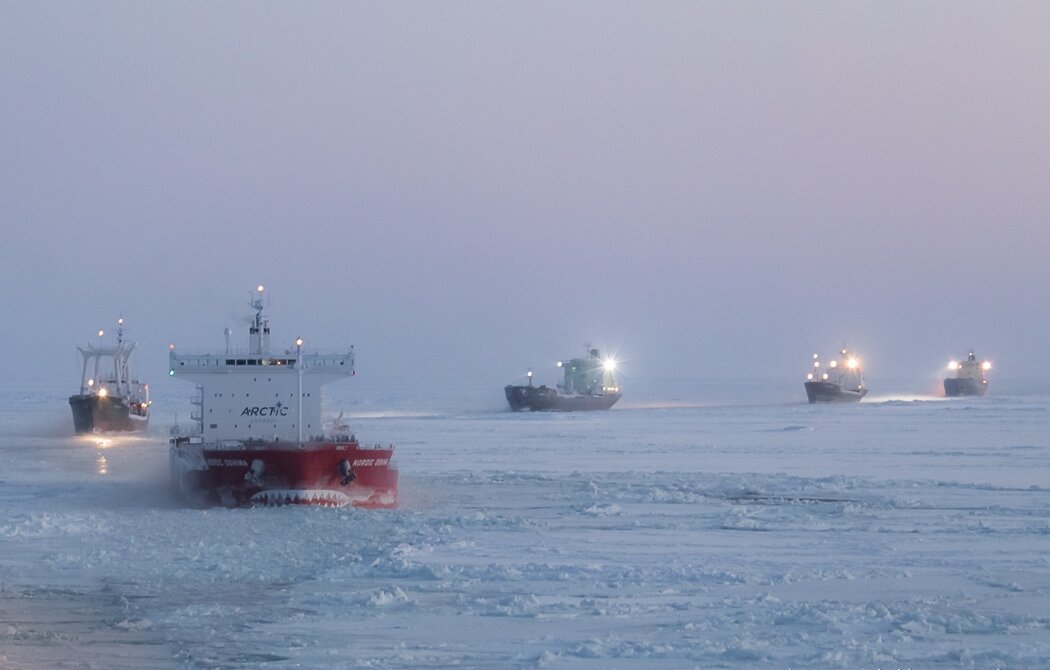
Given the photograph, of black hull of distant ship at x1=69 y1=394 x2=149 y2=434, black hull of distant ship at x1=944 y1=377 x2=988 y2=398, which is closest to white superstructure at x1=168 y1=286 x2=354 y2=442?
black hull of distant ship at x1=69 y1=394 x2=149 y2=434

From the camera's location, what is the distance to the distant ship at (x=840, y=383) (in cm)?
10075

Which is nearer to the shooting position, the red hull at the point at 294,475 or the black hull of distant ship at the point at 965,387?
the red hull at the point at 294,475

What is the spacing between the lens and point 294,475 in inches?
872

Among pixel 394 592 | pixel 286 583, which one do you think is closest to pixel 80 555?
pixel 286 583

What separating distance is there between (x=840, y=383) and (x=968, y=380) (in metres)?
24.1

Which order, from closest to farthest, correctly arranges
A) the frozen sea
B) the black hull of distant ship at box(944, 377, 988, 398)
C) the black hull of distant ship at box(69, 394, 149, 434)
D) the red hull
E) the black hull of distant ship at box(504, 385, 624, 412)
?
the frozen sea < the red hull < the black hull of distant ship at box(69, 394, 149, 434) < the black hull of distant ship at box(504, 385, 624, 412) < the black hull of distant ship at box(944, 377, 988, 398)

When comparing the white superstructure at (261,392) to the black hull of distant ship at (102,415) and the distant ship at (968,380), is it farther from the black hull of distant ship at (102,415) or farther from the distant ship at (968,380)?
the distant ship at (968,380)

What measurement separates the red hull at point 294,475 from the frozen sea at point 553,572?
1.50ft

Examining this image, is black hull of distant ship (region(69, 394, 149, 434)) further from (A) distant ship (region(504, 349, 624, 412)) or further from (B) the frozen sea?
(A) distant ship (region(504, 349, 624, 412))

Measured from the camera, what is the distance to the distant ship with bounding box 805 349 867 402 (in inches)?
3967

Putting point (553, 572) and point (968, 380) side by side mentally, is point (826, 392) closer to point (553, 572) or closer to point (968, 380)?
point (968, 380)

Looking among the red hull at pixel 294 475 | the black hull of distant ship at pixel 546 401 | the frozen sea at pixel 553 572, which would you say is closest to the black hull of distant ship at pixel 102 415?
the frozen sea at pixel 553 572

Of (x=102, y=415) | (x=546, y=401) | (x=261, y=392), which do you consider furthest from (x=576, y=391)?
(x=261, y=392)

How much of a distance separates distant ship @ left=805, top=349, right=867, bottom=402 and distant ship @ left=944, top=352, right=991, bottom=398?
61.8ft
